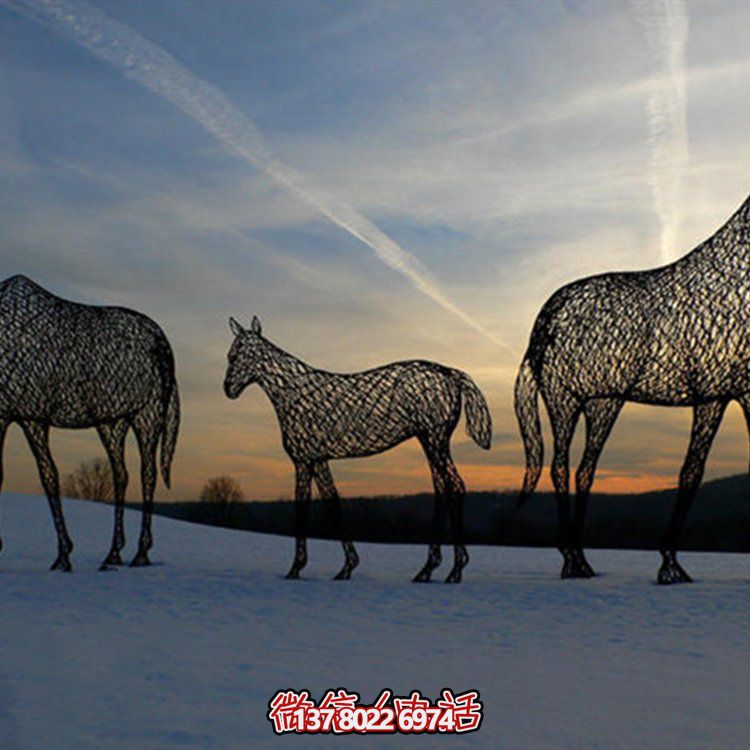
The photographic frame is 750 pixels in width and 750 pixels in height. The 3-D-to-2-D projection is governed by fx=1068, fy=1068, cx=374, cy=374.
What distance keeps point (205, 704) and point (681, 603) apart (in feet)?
17.6

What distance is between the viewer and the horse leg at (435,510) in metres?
11.5

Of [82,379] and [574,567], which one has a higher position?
[82,379]

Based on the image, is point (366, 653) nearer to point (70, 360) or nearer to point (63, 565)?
point (63, 565)

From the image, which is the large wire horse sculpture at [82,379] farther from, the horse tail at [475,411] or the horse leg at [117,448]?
the horse tail at [475,411]

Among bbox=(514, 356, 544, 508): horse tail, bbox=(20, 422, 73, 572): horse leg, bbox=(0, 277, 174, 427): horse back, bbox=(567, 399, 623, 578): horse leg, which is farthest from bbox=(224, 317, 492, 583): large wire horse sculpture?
bbox=(20, 422, 73, 572): horse leg

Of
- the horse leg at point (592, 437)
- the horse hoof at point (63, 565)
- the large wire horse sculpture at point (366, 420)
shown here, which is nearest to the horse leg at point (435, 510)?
the large wire horse sculpture at point (366, 420)

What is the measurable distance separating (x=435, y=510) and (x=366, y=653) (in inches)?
176

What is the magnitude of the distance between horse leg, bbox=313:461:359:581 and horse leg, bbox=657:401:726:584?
3287 mm

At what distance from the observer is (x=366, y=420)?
1166 cm

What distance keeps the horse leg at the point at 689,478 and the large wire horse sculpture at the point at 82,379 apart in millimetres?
6089

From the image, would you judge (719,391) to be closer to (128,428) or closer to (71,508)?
(128,428)

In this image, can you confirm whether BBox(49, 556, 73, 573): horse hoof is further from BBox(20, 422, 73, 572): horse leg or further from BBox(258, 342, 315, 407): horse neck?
BBox(258, 342, 315, 407): horse neck

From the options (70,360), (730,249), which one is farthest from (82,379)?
(730,249)

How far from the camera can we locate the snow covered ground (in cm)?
536
